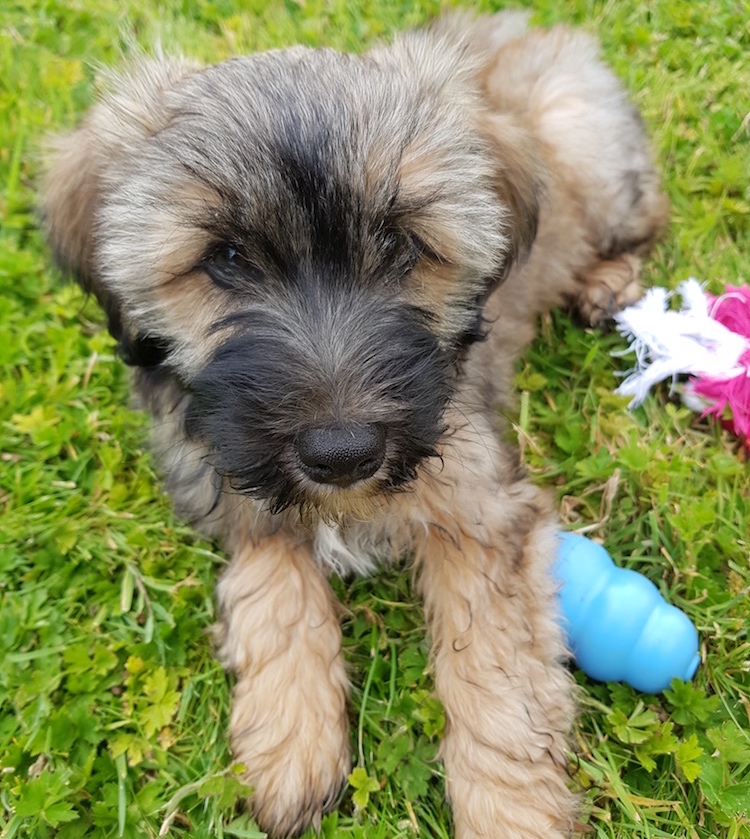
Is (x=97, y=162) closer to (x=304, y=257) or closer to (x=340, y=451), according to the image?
(x=304, y=257)

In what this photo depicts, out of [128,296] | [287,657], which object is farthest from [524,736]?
[128,296]

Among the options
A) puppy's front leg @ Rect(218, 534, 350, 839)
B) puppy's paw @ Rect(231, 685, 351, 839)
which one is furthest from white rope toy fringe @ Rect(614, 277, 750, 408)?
puppy's paw @ Rect(231, 685, 351, 839)

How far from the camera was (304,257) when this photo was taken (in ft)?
4.94

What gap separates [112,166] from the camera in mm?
1667

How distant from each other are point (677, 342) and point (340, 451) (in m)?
1.37

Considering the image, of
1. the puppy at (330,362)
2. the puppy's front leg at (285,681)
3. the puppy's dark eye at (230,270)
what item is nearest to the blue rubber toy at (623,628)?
the puppy at (330,362)

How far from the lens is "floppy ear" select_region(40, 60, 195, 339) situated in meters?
1.69

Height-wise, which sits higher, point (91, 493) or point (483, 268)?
point (483, 268)

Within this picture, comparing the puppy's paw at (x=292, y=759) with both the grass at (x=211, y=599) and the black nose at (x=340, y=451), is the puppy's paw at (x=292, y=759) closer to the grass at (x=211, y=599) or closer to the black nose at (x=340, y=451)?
the grass at (x=211, y=599)

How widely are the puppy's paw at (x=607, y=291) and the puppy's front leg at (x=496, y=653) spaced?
877mm

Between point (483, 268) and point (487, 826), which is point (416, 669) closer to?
point (487, 826)

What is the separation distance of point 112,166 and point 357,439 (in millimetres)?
818

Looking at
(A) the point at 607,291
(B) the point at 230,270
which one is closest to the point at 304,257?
(B) the point at 230,270

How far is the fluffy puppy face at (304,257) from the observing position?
1.43 m
